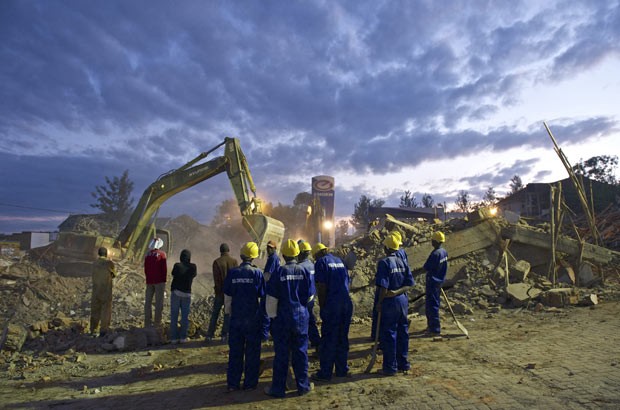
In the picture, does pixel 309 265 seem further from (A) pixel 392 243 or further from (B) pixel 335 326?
(A) pixel 392 243

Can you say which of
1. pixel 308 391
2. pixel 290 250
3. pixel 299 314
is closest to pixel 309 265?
pixel 290 250

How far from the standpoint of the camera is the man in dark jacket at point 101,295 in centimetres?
768

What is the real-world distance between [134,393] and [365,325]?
17.2 feet

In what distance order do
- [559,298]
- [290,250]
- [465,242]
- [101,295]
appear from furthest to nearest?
1. [465,242]
2. [559,298]
3. [101,295]
4. [290,250]

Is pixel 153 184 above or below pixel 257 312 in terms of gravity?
above

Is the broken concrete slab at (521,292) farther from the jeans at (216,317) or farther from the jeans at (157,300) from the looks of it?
the jeans at (157,300)

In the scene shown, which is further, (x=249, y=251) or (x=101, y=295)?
(x=101, y=295)

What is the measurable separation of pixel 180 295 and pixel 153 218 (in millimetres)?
6959

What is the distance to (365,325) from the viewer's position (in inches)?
345

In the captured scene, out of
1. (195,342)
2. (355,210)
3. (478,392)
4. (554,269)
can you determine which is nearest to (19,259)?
(195,342)

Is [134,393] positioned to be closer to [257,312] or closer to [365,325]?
[257,312]

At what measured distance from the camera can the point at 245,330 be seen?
4.86 meters

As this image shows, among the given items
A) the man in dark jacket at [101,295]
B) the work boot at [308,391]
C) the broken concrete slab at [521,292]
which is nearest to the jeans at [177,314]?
the man in dark jacket at [101,295]

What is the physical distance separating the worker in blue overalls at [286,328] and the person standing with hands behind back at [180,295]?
327cm
